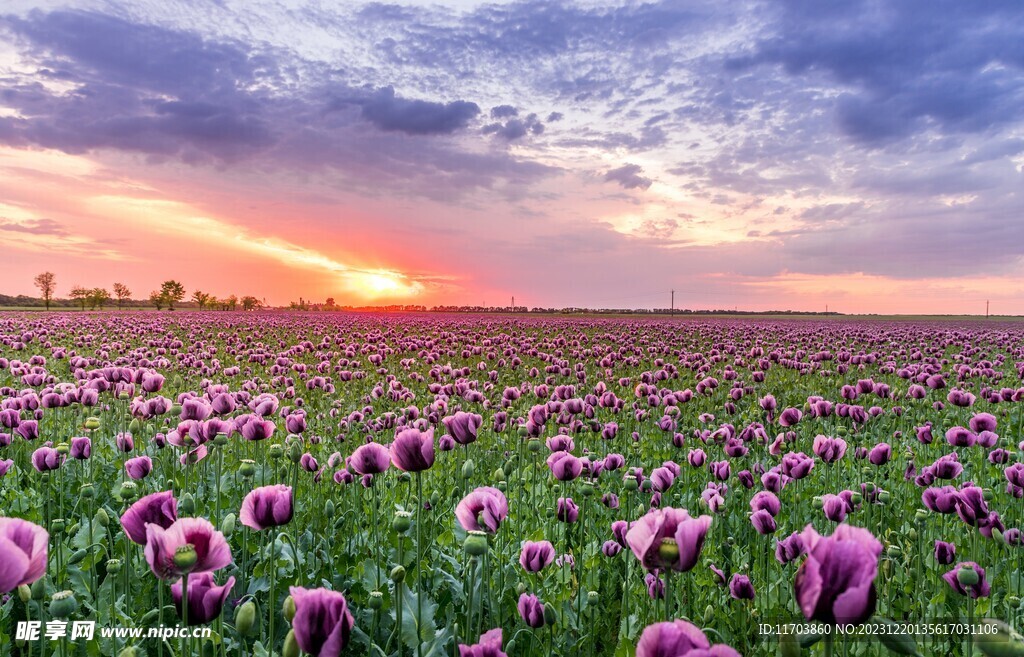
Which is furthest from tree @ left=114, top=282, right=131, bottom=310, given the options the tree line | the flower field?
the flower field

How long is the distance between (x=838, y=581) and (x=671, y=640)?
337mm

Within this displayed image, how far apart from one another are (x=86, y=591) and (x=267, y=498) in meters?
1.68

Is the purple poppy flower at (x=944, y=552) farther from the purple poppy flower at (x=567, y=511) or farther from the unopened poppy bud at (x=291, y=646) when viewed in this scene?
the unopened poppy bud at (x=291, y=646)

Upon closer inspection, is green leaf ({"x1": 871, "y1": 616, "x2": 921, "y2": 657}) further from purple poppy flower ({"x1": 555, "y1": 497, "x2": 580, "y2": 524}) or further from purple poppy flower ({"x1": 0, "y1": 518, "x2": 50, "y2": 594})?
purple poppy flower ({"x1": 555, "y1": 497, "x2": 580, "y2": 524})

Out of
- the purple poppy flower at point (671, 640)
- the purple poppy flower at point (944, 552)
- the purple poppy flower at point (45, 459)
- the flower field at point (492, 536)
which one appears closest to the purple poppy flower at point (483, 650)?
the flower field at point (492, 536)

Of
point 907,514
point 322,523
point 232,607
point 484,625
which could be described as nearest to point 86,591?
point 232,607

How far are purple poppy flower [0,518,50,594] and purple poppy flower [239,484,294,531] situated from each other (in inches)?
29.3

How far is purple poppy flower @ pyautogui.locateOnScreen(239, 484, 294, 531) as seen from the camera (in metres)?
Answer: 2.19

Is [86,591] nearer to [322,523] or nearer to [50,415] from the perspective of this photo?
[322,523]

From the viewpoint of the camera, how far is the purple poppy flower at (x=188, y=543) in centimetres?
163

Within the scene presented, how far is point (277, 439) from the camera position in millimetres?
6793

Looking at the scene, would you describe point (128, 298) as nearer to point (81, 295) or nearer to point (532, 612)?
point (81, 295)

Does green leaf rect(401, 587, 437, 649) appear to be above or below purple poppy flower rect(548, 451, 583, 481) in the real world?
below

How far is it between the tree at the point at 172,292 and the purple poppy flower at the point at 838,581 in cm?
10838
